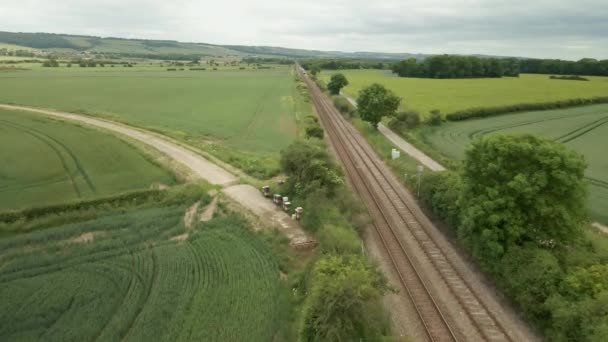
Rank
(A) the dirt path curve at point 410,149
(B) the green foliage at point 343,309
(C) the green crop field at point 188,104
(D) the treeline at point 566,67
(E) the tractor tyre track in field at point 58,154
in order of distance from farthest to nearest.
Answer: (D) the treeline at point 566,67 → (C) the green crop field at point 188,104 → (A) the dirt path curve at point 410,149 → (E) the tractor tyre track in field at point 58,154 → (B) the green foliage at point 343,309

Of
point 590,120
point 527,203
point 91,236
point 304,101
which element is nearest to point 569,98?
point 590,120

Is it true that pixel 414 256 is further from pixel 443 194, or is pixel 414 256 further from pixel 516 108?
pixel 516 108

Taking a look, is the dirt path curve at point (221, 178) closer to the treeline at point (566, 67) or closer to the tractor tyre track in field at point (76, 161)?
the tractor tyre track in field at point (76, 161)

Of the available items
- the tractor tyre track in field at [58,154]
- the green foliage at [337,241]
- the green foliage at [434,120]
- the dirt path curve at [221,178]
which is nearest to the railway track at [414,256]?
the green foliage at [337,241]

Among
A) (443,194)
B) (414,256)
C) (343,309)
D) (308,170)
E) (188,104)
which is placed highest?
(188,104)

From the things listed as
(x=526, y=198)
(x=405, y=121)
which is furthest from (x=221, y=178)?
(x=405, y=121)

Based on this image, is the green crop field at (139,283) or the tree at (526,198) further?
the tree at (526,198)

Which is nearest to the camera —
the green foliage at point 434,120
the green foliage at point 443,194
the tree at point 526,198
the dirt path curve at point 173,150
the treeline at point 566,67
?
the tree at point 526,198
